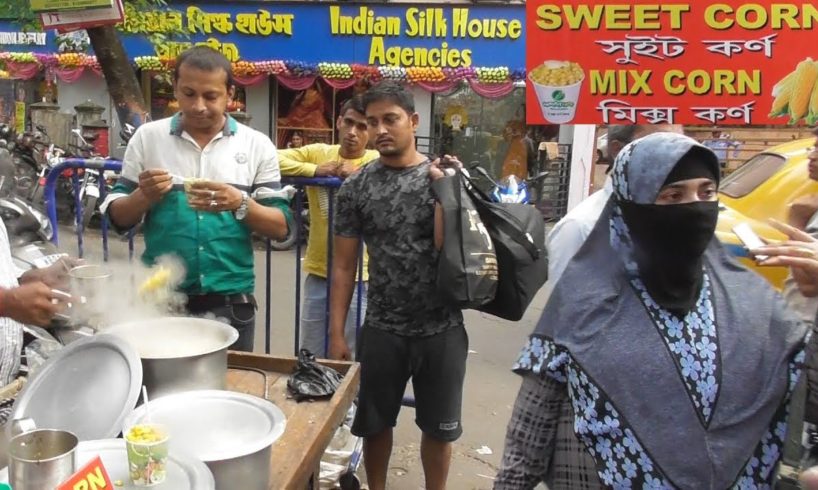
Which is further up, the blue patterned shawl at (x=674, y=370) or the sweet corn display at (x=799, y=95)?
the sweet corn display at (x=799, y=95)

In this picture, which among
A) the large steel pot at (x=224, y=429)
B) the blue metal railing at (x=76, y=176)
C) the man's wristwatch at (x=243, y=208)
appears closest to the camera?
the large steel pot at (x=224, y=429)

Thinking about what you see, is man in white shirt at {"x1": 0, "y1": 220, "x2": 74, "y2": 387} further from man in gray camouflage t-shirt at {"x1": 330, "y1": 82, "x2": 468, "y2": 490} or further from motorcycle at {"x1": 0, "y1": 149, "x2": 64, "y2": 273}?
man in gray camouflage t-shirt at {"x1": 330, "y1": 82, "x2": 468, "y2": 490}

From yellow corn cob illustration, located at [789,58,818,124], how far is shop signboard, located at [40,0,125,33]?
3.96 meters

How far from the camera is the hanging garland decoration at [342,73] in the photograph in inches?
535

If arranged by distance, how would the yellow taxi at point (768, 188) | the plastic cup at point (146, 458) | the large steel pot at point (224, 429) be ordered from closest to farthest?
the plastic cup at point (146, 458), the large steel pot at point (224, 429), the yellow taxi at point (768, 188)

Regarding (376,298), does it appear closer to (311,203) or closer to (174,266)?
(174,266)

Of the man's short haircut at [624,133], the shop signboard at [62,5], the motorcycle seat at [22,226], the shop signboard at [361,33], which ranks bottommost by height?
the motorcycle seat at [22,226]

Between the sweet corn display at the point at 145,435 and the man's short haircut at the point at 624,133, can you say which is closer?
the sweet corn display at the point at 145,435

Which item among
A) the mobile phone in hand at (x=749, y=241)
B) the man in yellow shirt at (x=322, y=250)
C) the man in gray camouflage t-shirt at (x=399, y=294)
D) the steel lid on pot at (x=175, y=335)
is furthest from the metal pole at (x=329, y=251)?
the mobile phone in hand at (x=749, y=241)

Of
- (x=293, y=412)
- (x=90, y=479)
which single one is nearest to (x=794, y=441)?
(x=293, y=412)

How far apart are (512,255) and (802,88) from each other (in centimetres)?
182

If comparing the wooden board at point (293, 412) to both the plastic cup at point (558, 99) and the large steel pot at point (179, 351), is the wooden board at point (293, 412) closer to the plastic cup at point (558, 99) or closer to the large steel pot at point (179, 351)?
the large steel pot at point (179, 351)

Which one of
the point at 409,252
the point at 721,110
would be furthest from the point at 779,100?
the point at 409,252

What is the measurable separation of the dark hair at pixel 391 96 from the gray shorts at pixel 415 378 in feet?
3.45
